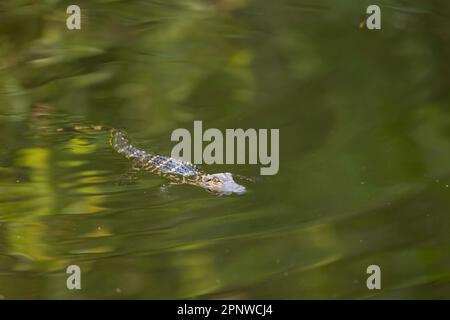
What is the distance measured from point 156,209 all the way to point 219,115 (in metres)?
0.59

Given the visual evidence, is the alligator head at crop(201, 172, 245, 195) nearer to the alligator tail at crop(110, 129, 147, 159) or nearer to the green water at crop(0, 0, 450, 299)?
the green water at crop(0, 0, 450, 299)

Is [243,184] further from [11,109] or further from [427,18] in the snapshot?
[427,18]

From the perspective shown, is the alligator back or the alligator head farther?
the alligator back

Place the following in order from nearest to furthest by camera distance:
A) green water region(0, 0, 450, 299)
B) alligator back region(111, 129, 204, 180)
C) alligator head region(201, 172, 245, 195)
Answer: green water region(0, 0, 450, 299) → alligator head region(201, 172, 245, 195) → alligator back region(111, 129, 204, 180)

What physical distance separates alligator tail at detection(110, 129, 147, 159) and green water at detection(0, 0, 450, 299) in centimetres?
3

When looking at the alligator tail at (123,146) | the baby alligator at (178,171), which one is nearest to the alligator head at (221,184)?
the baby alligator at (178,171)

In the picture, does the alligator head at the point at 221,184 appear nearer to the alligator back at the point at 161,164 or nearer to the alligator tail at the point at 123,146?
the alligator back at the point at 161,164

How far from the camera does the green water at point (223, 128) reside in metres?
2.12

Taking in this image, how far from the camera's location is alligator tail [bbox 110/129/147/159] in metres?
2.52

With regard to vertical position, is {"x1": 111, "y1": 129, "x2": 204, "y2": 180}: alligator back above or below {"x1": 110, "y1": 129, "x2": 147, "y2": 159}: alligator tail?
below

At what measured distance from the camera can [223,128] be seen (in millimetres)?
2713

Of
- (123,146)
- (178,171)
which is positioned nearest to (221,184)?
(178,171)

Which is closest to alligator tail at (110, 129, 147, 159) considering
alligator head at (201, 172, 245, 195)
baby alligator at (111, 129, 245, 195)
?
baby alligator at (111, 129, 245, 195)

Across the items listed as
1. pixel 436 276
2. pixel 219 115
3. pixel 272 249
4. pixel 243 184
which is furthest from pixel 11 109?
pixel 436 276
